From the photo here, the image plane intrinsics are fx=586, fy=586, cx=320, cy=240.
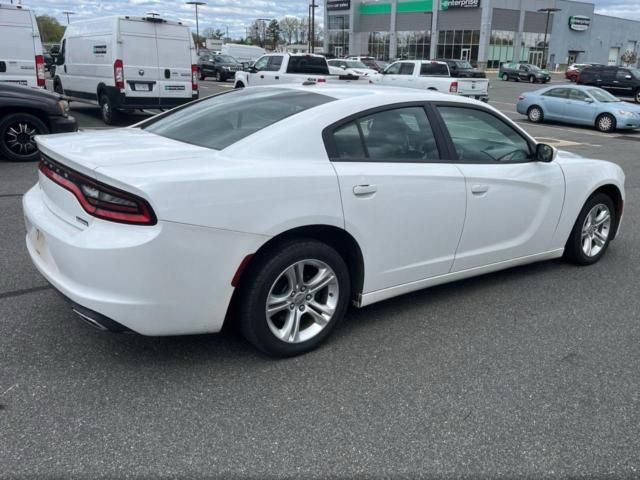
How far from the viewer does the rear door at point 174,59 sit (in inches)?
525

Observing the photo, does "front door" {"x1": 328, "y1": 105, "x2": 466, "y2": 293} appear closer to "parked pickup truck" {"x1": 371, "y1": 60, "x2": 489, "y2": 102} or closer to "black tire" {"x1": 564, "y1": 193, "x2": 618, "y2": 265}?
"black tire" {"x1": 564, "y1": 193, "x2": 618, "y2": 265}

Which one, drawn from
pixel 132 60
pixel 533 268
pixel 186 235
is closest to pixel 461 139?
pixel 533 268

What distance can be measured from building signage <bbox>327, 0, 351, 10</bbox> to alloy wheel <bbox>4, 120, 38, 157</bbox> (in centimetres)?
7894

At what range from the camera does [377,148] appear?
3.69m

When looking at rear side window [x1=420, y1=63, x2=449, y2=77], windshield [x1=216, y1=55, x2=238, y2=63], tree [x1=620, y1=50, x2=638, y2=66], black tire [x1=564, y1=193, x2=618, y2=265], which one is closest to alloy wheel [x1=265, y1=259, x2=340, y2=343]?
black tire [x1=564, y1=193, x2=618, y2=265]

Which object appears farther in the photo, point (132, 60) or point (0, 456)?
point (132, 60)

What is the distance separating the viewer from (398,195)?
Answer: 142 inches

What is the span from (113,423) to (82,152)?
1.49 meters

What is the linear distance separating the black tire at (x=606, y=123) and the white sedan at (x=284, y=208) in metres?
15.0

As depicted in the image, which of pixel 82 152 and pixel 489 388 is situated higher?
pixel 82 152

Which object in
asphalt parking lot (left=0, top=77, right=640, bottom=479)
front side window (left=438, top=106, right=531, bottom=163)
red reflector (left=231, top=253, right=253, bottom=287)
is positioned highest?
front side window (left=438, top=106, right=531, bottom=163)

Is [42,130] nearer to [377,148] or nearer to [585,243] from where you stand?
[377,148]

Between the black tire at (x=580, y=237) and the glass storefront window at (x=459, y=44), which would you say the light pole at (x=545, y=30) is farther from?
the black tire at (x=580, y=237)

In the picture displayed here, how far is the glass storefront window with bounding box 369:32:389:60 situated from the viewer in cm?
7962
